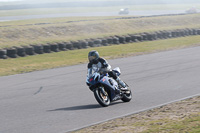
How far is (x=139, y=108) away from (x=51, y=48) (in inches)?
507

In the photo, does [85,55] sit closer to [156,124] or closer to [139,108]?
[139,108]

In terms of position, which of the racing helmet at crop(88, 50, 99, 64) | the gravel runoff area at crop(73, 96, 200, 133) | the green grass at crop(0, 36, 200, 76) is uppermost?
the racing helmet at crop(88, 50, 99, 64)

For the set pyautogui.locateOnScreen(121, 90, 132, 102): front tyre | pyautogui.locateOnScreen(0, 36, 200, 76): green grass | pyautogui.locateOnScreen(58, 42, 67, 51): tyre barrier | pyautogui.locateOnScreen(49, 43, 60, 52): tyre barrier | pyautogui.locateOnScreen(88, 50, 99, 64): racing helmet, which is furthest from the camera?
pyautogui.locateOnScreen(58, 42, 67, 51): tyre barrier

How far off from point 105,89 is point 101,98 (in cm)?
36

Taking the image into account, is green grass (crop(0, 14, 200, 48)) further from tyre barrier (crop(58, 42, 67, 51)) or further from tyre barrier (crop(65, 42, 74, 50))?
tyre barrier (crop(65, 42, 74, 50))

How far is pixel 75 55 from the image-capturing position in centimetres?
1998

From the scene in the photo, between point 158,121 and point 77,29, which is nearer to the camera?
point 158,121

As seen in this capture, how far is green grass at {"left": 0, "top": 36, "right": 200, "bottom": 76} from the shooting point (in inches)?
654

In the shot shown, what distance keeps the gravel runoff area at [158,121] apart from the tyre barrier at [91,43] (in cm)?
1212

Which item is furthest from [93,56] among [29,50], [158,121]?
A: [29,50]

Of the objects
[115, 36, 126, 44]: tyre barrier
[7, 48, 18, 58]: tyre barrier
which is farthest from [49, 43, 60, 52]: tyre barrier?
[115, 36, 126, 44]: tyre barrier

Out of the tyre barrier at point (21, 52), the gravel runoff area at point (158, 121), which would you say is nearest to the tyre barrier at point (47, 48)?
the tyre barrier at point (21, 52)

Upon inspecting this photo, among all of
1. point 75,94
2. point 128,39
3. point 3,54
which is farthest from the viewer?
point 128,39

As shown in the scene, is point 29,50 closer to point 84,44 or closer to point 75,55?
point 75,55
